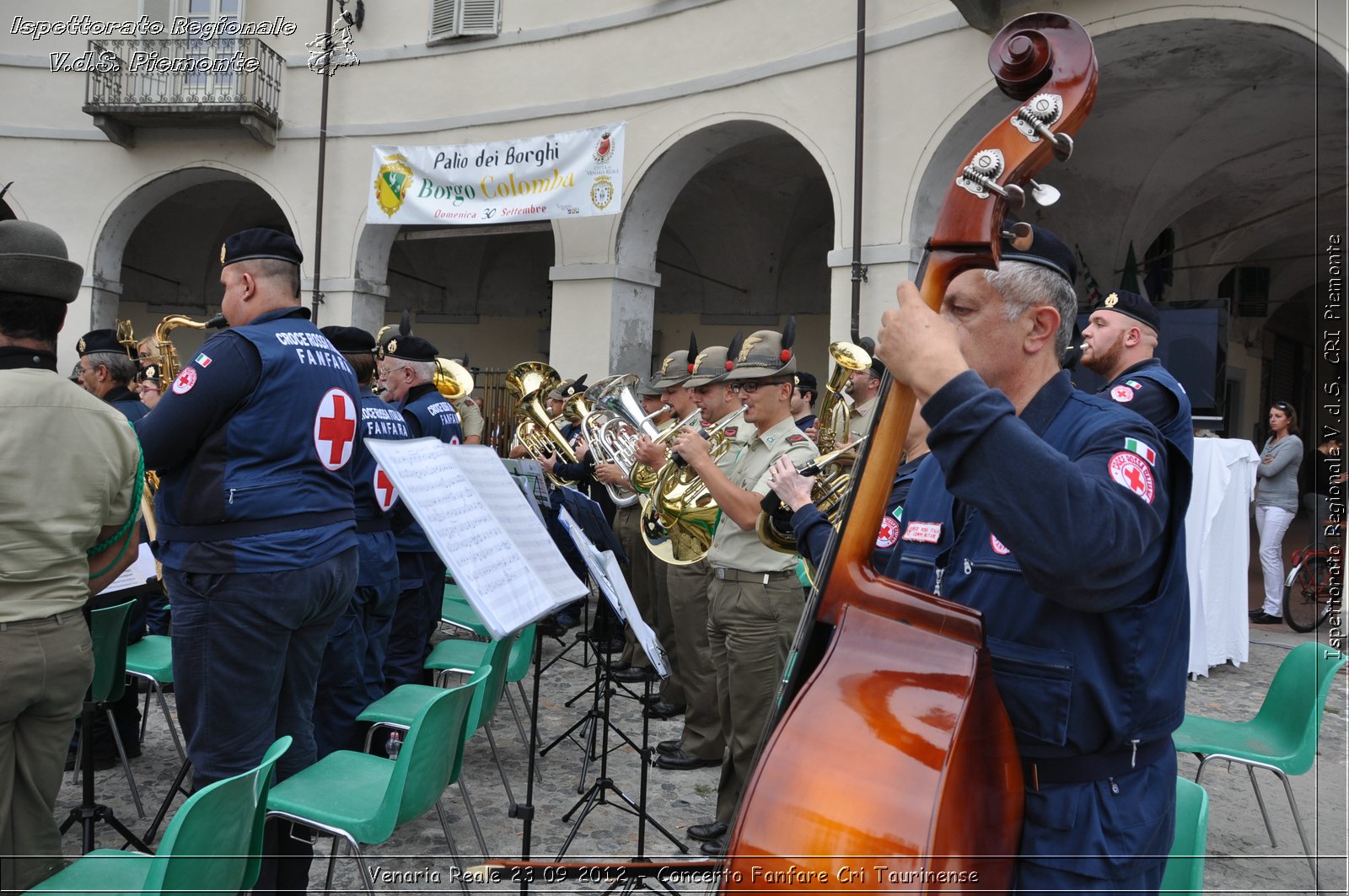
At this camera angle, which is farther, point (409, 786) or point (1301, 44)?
point (1301, 44)

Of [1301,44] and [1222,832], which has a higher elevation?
[1301,44]

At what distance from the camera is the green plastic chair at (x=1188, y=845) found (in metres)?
2.19

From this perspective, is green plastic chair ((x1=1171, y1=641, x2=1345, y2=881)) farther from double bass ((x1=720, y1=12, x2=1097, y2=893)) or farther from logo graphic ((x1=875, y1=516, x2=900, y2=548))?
double bass ((x1=720, y1=12, x2=1097, y2=893))

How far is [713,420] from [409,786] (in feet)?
9.46

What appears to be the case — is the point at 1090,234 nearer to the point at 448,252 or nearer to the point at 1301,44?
the point at 1301,44

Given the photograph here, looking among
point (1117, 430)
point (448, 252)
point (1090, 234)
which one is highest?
point (448, 252)

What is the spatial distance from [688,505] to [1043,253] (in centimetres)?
350

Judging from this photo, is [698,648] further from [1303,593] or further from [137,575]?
[1303,593]

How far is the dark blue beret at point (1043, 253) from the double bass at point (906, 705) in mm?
138

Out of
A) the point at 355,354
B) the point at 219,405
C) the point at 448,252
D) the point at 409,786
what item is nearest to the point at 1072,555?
the point at 409,786

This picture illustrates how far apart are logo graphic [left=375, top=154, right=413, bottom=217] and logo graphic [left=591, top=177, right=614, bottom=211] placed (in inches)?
115

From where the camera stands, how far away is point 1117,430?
1.55m

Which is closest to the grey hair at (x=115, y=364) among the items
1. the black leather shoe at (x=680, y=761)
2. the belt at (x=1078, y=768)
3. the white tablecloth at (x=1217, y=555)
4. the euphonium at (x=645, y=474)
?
the euphonium at (x=645, y=474)

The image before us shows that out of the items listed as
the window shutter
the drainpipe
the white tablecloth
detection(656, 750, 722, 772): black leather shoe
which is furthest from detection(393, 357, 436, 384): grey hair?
the window shutter
